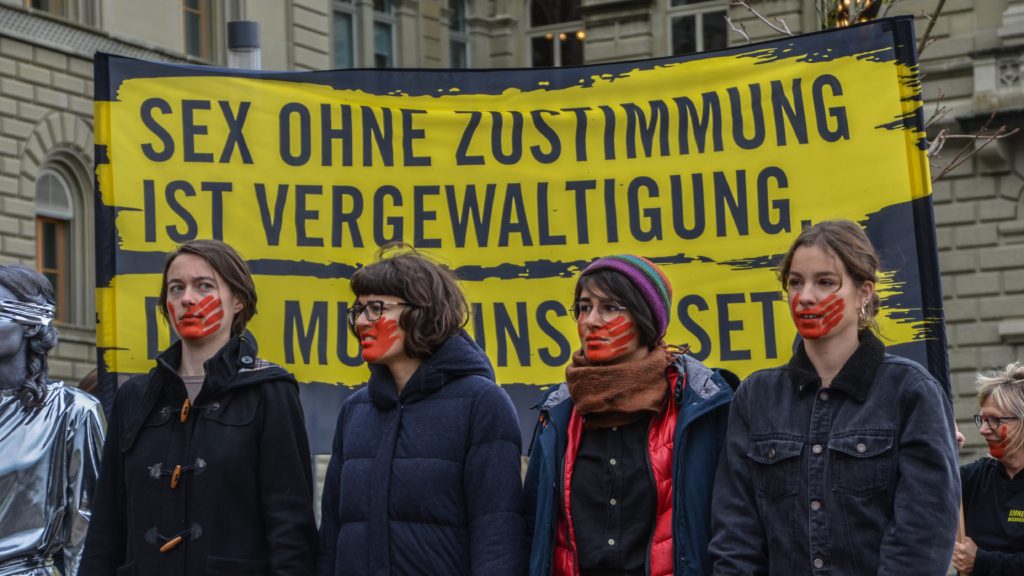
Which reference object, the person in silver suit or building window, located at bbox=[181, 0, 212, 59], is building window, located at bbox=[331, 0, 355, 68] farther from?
the person in silver suit

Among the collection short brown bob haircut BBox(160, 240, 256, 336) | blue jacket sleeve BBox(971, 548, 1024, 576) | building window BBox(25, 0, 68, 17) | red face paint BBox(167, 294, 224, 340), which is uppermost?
building window BBox(25, 0, 68, 17)

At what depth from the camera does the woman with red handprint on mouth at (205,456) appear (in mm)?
5484

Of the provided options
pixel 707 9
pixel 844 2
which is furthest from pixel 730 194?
pixel 707 9

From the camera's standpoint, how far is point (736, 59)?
668cm

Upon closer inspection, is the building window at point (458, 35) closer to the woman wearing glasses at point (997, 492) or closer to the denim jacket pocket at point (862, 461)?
the woman wearing glasses at point (997, 492)

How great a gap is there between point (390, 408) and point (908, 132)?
2.09m

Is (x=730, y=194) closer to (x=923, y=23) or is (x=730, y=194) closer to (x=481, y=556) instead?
(x=481, y=556)

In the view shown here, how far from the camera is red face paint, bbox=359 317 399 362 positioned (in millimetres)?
5578

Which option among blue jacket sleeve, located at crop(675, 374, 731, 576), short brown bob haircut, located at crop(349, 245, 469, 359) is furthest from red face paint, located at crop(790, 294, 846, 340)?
short brown bob haircut, located at crop(349, 245, 469, 359)

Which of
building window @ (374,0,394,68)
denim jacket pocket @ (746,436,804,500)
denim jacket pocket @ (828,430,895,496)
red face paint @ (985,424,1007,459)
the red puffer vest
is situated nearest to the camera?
denim jacket pocket @ (828,430,895,496)

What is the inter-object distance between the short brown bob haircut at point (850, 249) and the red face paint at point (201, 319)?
1.78 meters

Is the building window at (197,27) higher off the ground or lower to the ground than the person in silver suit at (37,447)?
higher

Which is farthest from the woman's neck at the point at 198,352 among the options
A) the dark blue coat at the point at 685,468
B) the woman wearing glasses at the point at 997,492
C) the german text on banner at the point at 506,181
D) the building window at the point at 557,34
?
the building window at the point at 557,34

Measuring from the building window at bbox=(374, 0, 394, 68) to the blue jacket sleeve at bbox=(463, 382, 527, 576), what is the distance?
27796mm
